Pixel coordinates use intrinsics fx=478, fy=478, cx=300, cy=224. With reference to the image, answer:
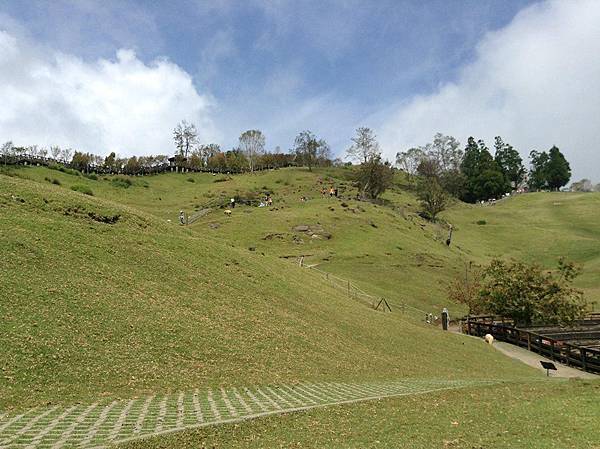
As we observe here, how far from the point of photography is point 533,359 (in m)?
32.3

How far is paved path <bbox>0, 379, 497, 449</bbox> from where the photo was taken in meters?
9.00

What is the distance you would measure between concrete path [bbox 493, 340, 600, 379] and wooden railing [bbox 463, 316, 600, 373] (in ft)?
1.48

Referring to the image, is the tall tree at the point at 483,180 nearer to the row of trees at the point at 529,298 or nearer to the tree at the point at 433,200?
the tree at the point at 433,200

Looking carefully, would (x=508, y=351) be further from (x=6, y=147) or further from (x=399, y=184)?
(x=6, y=147)

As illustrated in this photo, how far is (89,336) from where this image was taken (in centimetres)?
1628

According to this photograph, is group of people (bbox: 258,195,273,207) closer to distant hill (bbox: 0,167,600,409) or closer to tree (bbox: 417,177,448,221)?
tree (bbox: 417,177,448,221)

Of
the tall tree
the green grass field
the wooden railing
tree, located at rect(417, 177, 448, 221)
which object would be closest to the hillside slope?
the green grass field

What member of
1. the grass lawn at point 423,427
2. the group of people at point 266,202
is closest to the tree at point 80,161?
the group of people at point 266,202

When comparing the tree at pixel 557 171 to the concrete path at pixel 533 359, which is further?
the tree at pixel 557 171

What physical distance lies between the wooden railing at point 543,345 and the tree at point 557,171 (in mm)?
145062

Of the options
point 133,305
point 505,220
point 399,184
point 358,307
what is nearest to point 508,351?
point 358,307

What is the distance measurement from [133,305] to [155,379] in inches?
223

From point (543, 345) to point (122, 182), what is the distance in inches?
3739

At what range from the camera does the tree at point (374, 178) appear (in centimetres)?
10575
